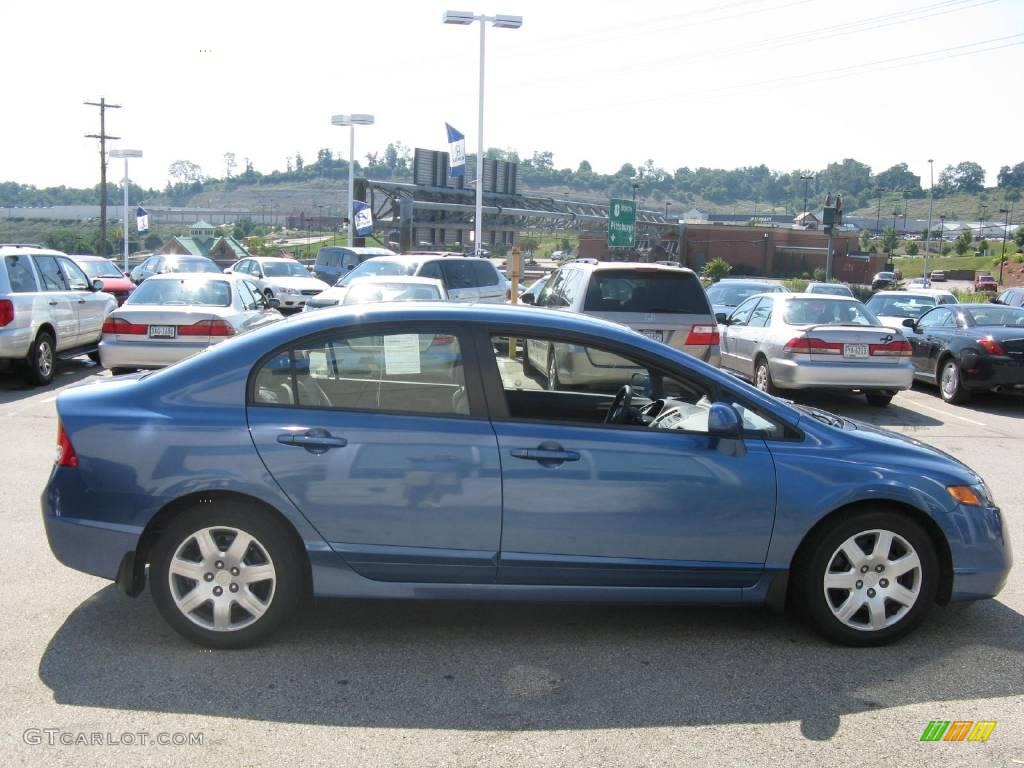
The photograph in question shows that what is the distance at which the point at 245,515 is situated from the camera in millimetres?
4488

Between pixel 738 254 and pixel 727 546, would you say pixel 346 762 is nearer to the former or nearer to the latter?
pixel 727 546

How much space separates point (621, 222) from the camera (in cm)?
3303

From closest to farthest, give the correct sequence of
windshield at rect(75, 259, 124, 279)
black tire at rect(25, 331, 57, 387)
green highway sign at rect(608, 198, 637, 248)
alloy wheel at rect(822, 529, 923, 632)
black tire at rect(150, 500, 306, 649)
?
1. black tire at rect(150, 500, 306, 649)
2. alloy wheel at rect(822, 529, 923, 632)
3. black tire at rect(25, 331, 57, 387)
4. windshield at rect(75, 259, 124, 279)
5. green highway sign at rect(608, 198, 637, 248)

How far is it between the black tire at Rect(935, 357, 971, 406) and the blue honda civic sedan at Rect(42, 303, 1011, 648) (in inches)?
391

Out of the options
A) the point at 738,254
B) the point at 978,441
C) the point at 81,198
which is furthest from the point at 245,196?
the point at 978,441

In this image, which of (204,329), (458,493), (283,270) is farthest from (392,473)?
(283,270)

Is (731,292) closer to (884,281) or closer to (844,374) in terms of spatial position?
(844,374)

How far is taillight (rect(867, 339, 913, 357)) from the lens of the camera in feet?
41.8

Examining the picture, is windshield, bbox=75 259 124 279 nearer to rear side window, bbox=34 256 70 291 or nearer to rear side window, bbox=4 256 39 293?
rear side window, bbox=34 256 70 291

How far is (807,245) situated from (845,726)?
83.9 metres

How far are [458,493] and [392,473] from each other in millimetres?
311

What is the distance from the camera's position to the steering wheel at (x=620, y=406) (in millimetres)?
5246

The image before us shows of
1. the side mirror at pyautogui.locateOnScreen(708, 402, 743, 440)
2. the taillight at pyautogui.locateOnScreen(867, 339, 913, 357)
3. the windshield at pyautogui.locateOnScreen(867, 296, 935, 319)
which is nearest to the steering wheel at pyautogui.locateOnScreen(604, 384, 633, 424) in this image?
the side mirror at pyautogui.locateOnScreen(708, 402, 743, 440)

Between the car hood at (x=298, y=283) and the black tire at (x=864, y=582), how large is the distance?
2191 centimetres
